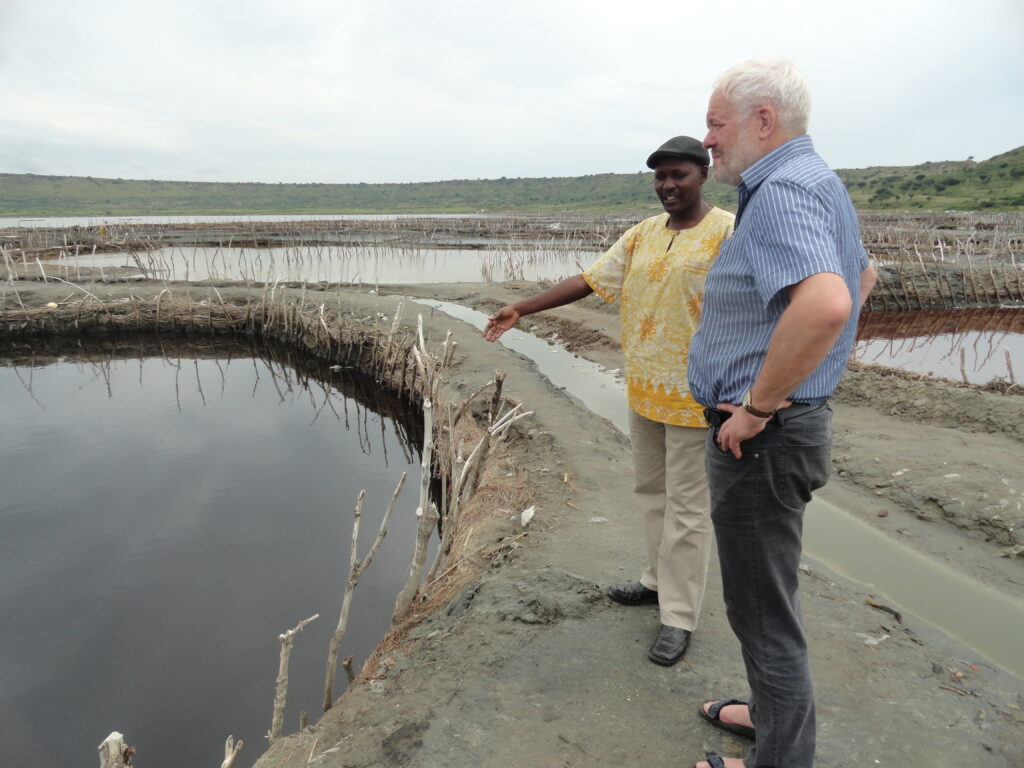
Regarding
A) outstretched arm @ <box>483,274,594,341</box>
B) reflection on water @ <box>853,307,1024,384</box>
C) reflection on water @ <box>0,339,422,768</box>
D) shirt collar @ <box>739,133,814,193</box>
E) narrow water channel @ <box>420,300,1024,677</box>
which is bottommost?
reflection on water @ <box>0,339,422,768</box>

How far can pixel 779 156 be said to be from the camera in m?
1.52

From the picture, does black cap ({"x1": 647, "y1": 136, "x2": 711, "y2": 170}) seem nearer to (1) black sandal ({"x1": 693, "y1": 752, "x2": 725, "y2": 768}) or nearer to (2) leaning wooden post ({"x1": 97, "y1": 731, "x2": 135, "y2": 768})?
(1) black sandal ({"x1": 693, "y1": 752, "x2": 725, "y2": 768})

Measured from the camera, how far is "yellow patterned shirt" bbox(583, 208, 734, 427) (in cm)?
230

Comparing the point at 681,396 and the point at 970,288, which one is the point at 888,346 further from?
the point at 681,396

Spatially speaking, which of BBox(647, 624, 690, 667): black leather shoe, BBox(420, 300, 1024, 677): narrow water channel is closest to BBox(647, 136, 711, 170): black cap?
BBox(647, 624, 690, 667): black leather shoe

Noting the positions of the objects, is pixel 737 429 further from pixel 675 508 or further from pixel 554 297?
pixel 554 297

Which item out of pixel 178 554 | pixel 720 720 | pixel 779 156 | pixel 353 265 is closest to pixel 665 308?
pixel 779 156

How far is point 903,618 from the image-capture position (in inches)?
141

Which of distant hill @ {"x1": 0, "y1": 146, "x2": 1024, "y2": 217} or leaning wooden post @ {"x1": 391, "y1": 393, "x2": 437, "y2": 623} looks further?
distant hill @ {"x1": 0, "y1": 146, "x2": 1024, "y2": 217}

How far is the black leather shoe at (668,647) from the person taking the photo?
2555 mm

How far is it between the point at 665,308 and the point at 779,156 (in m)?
0.90

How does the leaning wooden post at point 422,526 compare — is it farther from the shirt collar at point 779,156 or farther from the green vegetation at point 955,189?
the green vegetation at point 955,189

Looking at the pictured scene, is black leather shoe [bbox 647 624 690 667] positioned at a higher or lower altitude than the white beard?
lower

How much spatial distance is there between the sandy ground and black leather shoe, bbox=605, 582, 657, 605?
0.05 meters
